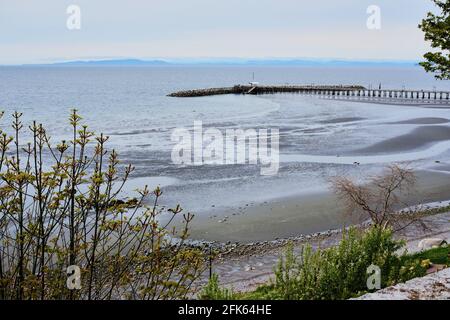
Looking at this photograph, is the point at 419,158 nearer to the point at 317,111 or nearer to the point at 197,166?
the point at 197,166

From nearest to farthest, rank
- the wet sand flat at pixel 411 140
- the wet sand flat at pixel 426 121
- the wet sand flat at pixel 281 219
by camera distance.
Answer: the wet sand flat at pixel 281 219 → the wet sand flat at pixel 411 140 → the wet sand flat at pixel 426 121

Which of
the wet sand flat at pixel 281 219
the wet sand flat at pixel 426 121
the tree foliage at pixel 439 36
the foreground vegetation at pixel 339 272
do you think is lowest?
the wet sand flat at pixel 281 219

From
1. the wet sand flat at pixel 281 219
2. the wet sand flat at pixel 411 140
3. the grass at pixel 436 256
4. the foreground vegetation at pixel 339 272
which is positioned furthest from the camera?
the wet sand flat at pixel 411 140

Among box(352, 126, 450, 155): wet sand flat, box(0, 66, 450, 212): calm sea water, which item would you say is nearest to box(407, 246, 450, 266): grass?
box(0, 66, 450, 212): calm sea water

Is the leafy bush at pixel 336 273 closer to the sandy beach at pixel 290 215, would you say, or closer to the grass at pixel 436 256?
the grass at pixel 436 256

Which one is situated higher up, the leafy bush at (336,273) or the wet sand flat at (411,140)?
the leafy bush at (336,273)

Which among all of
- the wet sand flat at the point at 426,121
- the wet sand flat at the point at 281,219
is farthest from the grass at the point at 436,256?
the wet sand flat at the point at 426,121

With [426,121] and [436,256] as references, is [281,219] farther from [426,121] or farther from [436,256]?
[426,121]

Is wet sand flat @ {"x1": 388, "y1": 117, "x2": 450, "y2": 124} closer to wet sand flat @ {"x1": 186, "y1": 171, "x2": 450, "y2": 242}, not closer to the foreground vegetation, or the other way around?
wet sand flat @ {"x1": 186, "y1": 171, "x2": 450, "y2": 242}

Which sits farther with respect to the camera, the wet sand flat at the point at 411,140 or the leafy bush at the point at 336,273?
the wet sand flat at the point at 411,140

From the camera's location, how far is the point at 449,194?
89.4 ft

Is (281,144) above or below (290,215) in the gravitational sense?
above

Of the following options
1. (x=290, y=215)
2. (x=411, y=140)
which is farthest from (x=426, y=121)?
(x=290, y=215)
